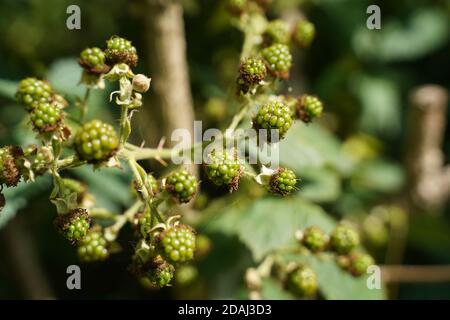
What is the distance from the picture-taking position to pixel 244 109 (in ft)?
6.25

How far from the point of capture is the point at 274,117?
1.68m

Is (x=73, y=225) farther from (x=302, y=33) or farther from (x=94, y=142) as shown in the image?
(x=302, y=33)

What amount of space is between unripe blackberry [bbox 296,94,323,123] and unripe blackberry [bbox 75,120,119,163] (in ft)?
2.52

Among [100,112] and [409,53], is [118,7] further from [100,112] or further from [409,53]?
[409,53]

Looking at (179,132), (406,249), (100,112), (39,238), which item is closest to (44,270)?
(39,238)

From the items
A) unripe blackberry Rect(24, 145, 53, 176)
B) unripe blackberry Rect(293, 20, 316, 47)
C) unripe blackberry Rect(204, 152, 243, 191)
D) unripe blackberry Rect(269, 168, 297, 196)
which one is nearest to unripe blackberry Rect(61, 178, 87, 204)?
unripe blackberry Rect(24, 145, 53, 176)

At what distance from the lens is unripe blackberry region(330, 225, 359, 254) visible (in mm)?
2061

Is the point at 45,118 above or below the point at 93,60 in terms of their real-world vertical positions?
below

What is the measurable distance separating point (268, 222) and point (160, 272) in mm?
774

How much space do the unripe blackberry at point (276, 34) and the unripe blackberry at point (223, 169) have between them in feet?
2.37

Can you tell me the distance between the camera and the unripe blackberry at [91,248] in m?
1.81

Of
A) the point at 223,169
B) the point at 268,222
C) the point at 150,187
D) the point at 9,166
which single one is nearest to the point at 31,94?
the point at 9,166

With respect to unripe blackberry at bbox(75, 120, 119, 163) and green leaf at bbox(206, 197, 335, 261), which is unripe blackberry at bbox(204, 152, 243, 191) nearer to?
unripe blackberry at bbox(75, 120, 119, 163)

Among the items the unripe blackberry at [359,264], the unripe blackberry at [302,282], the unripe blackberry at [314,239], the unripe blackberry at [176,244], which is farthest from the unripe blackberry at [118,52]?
the unripe blackberry at [359,264]
